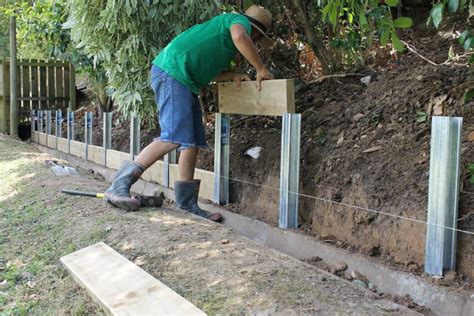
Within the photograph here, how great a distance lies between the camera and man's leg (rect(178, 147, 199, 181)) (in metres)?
4.67

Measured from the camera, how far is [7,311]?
297cm

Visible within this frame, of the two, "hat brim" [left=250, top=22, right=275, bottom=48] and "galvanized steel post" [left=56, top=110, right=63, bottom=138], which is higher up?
"hat brim" [left=250, top=22, right=275, bottom=48]

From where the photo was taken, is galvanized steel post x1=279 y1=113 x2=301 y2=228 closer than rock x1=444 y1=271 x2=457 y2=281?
No

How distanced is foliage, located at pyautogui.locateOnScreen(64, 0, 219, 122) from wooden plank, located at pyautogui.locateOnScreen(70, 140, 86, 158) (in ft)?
10.8

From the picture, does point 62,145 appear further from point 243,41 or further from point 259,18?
point 243,41

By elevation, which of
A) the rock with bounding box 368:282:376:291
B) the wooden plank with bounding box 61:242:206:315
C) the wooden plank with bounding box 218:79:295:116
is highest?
the wooden plank with bounding box 218:79:295:116

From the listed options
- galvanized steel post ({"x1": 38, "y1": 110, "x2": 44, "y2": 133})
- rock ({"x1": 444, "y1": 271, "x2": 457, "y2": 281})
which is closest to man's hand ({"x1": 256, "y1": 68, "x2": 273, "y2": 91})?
rock ({"x1": 444, "y1": 271, "x2": 457, "y2": 281})

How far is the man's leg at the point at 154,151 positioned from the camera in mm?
4535

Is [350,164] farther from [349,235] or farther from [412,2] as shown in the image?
[412,2]

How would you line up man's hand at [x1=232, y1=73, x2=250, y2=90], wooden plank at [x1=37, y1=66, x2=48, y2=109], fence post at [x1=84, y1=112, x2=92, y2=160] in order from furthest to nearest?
wooden plank at [x1=37, y1=66, x2=48, y2=109]
fence post at [x1=84, y1=112, x2=92, y2=160]
man's hand at [x1=232, y1=73, x2=250, y2=90]

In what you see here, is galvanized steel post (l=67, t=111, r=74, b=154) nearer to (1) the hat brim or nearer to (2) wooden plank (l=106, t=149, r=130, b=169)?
(2) wooden plank (l=106, t=149, r=130, b=169)

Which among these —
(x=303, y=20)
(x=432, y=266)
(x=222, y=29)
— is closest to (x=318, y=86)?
(x=303, y=20)

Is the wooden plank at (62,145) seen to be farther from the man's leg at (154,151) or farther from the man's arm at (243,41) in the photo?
the man's arm at (243,41)

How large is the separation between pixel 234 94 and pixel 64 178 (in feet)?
9.06
